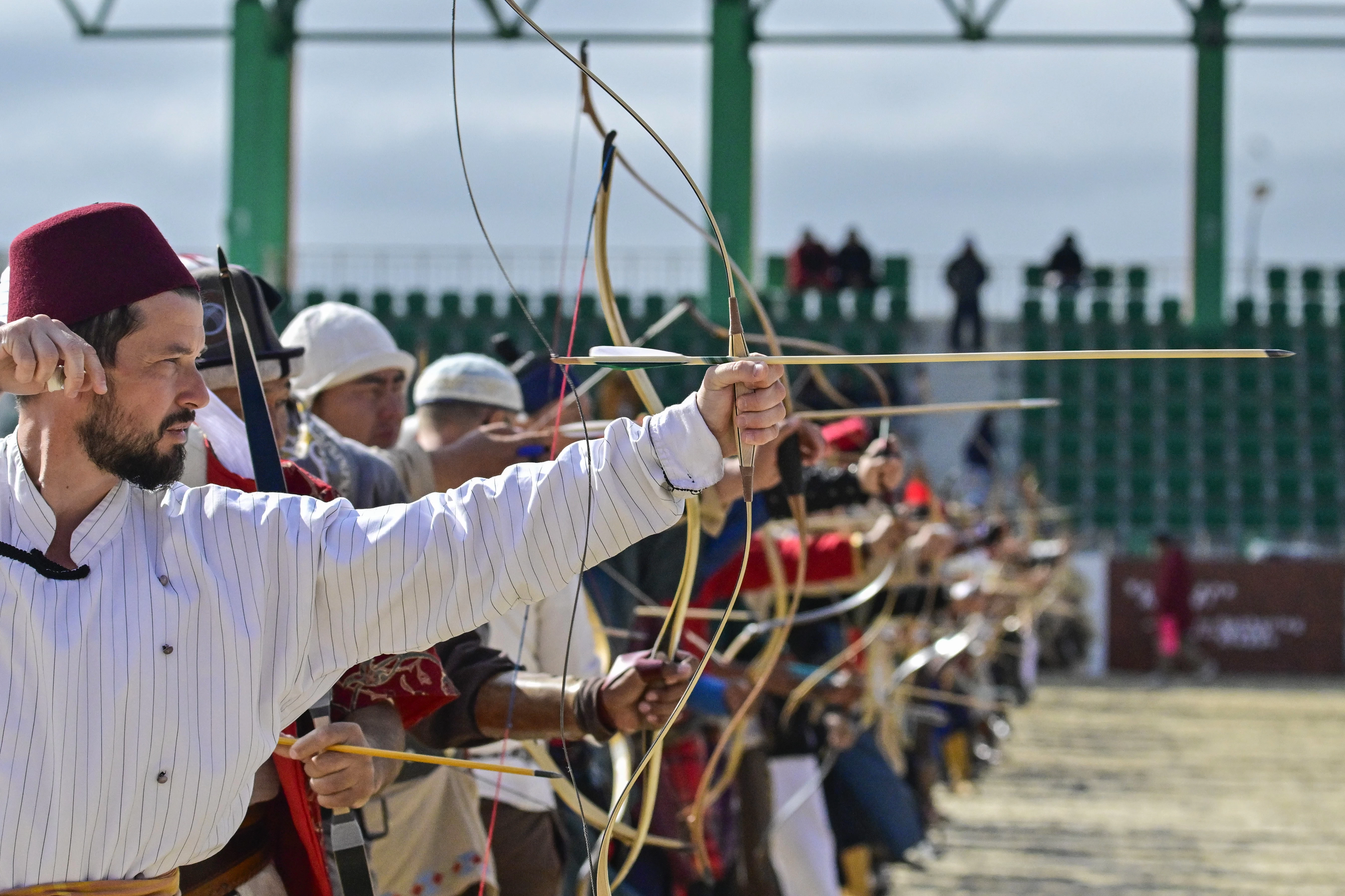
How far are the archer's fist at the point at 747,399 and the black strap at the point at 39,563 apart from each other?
0.68m

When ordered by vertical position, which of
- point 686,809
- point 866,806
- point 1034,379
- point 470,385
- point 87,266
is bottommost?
point 866,806

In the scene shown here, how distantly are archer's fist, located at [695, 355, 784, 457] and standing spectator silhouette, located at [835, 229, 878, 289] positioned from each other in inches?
730

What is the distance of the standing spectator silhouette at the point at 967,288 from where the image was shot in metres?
19.7

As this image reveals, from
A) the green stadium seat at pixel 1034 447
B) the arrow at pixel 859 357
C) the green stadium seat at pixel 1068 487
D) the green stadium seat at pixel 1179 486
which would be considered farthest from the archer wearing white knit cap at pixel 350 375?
the green stadium seat at pixel 1179 486

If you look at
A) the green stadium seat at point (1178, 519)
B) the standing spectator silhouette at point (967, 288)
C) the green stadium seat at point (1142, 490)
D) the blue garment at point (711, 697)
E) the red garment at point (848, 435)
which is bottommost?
the green stadium seat at point (1178, 519)

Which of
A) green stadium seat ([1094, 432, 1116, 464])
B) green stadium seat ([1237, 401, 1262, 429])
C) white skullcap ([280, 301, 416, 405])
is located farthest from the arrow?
green stadium seat ([1237, 401, 1262, 429])

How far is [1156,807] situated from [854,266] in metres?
11.3

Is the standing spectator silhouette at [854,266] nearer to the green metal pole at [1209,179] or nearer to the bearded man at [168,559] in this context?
the green metal pole at [1209,179]

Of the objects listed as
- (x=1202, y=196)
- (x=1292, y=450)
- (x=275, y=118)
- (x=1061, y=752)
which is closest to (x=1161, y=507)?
(x=1292, y=450)

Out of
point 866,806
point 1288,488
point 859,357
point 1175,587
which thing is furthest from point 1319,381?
point 859,357

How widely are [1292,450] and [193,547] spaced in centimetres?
2031

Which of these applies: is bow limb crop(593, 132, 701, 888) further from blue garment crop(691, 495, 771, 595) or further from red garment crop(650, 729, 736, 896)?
red garment crop(650, 729, 736, 896)

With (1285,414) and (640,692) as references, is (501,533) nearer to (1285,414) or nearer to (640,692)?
(640,692)

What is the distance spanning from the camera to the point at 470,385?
11.7 feet
